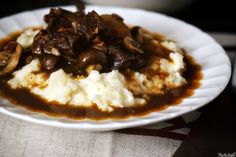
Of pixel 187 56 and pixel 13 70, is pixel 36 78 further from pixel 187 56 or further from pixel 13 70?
pixel 187 56

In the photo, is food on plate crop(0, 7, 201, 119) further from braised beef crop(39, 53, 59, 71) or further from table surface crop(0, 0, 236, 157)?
table surface crop(0, 0, 236, 157)

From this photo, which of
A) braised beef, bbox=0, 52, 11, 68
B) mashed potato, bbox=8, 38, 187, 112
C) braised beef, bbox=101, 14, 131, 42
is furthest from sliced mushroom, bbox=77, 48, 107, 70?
braised beef, bbox=0, 52, 11, 68

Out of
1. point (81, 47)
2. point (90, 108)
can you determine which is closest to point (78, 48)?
point (81, 47)

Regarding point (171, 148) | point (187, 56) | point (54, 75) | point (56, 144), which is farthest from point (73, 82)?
point (187, 56)

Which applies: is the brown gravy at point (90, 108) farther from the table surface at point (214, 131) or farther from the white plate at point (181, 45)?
the table surface at point (214, 131)

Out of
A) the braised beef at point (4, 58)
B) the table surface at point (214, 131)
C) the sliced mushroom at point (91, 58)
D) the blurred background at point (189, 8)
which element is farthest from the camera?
the blurred background at point (189, 8)

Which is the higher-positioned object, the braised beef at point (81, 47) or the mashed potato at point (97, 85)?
the braised beef at point (81, 47)

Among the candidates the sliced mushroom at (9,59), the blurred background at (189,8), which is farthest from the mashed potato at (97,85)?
the blurred background at (189,8)
